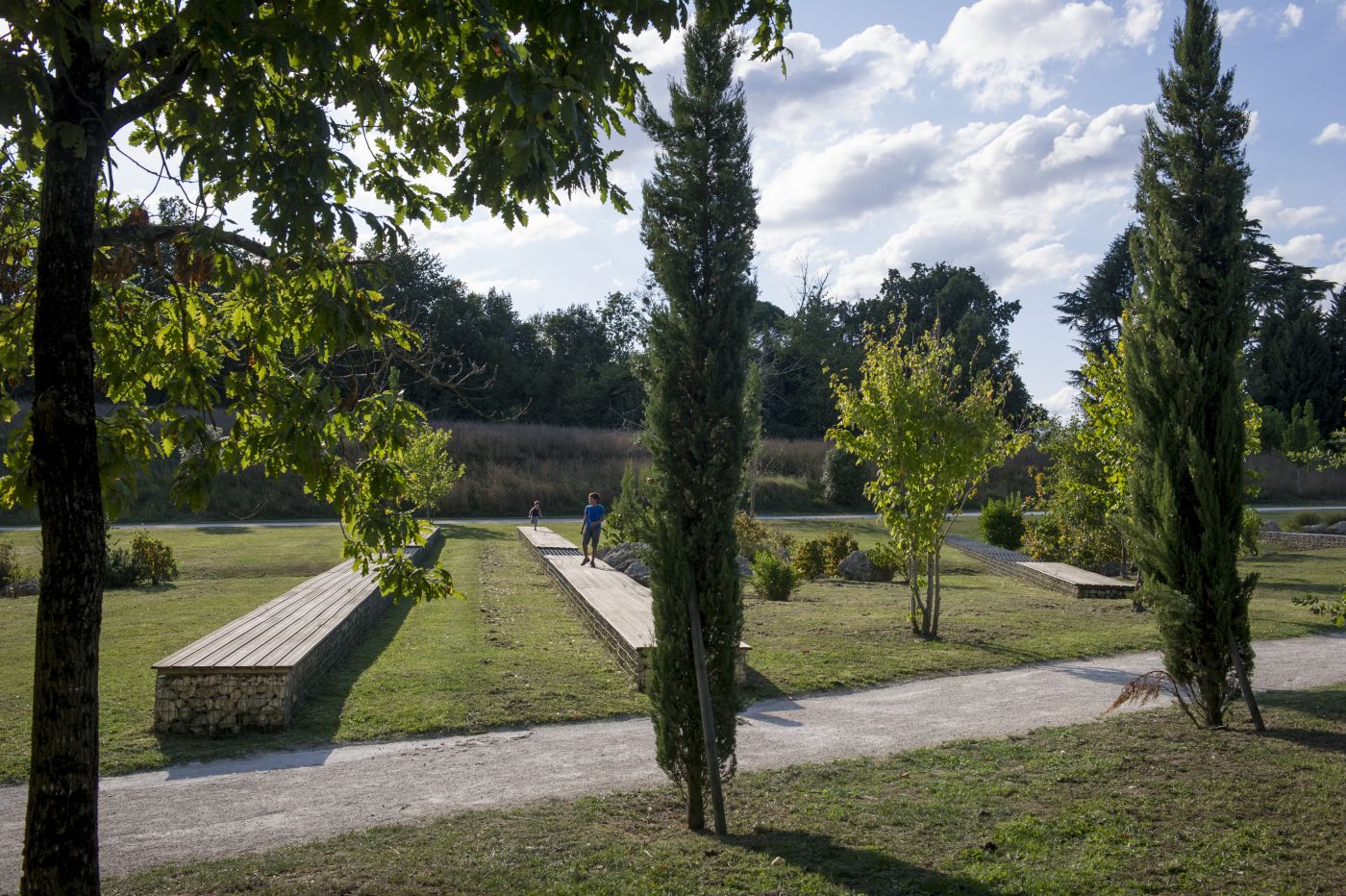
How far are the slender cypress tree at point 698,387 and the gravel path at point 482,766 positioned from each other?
1.26 meters

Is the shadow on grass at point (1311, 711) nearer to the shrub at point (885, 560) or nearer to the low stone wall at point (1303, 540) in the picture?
the shrub at point (885, 560)

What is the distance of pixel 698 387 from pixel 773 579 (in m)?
11.6

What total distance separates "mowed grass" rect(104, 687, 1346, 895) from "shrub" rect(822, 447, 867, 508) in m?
34.8

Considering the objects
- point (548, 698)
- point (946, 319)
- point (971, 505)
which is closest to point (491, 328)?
point (971, 505)

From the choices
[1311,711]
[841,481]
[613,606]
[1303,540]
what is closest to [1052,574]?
[613,606]

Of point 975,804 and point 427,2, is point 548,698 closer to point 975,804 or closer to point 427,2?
point 975,804

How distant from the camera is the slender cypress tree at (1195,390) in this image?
750cm

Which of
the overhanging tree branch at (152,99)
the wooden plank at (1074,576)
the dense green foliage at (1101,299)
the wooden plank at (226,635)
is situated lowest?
the wooden plank at (1074,576)

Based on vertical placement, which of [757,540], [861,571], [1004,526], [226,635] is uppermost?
[1004,526]

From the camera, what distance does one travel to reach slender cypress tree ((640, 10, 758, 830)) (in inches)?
220

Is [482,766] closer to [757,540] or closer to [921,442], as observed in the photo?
[921,442]

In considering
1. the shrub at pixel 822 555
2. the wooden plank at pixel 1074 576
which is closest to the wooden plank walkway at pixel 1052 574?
the wooden plank at pixel 1074 576

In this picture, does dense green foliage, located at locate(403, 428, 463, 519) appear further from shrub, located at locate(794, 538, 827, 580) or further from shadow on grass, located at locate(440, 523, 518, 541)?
shrub, located at locate(794, 538, 827, 580)

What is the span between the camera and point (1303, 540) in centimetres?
2673
